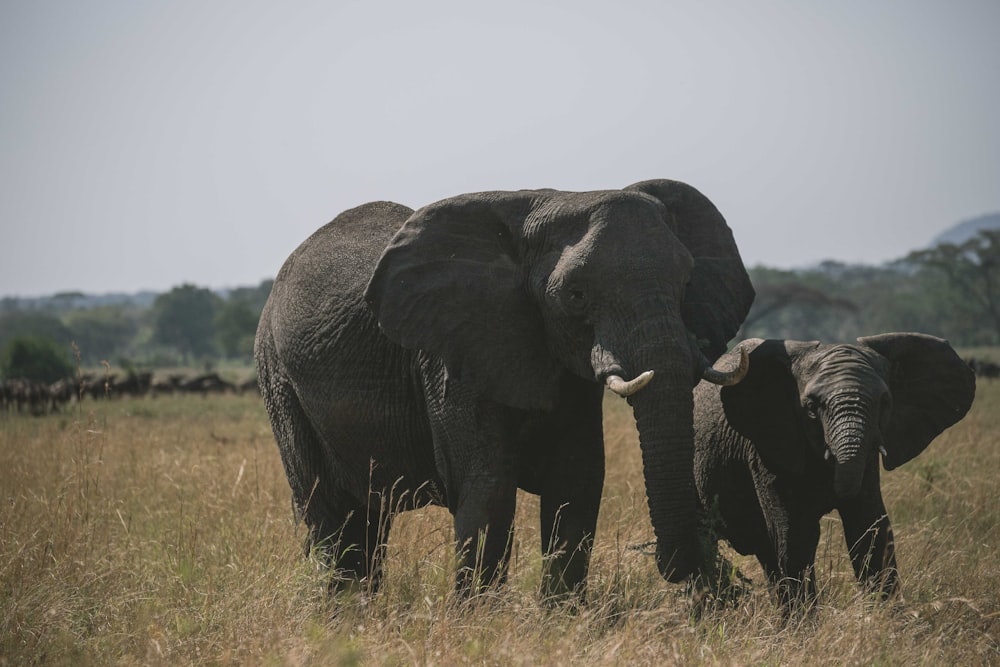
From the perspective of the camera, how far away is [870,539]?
6457 millimetres

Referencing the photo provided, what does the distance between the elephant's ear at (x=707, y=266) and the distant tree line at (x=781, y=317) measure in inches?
1583

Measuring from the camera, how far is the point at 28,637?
17.3 ft

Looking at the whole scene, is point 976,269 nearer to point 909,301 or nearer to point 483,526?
point 909,301

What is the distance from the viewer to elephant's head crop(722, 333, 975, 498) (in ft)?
19.7

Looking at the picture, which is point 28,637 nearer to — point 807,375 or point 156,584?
point 156,584

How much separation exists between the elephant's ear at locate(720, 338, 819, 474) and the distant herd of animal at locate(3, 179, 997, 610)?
0.01m

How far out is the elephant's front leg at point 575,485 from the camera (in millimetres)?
6074

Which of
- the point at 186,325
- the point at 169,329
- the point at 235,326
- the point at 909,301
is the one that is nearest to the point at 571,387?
the point at 235,326

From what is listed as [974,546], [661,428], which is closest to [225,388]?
[974,546]

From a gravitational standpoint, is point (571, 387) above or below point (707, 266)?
below

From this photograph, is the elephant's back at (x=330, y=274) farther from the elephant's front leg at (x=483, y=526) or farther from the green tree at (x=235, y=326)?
the green tree at (x=235, y=326)

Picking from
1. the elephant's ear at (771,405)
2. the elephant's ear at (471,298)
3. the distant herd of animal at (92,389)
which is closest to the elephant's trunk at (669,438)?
the elephant's ear at (471,298)

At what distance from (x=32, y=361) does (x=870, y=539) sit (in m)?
41.1

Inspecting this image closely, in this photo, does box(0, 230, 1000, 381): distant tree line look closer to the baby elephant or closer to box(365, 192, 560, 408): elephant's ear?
the baby elephant
